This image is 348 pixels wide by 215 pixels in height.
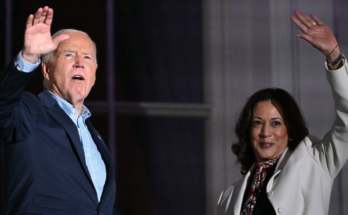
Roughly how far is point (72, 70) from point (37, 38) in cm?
45

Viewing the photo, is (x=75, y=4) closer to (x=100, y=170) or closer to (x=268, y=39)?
(x=268, y=39)

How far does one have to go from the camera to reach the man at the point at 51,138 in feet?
6.33

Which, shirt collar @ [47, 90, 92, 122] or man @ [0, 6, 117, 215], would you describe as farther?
shirt collar @ [47, 90, 92, 122]

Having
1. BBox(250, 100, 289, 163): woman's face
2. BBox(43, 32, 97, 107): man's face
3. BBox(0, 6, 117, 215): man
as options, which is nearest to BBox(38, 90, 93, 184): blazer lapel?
BBox(0, 6, 117, 215): man

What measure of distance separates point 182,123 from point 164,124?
102 millimetres

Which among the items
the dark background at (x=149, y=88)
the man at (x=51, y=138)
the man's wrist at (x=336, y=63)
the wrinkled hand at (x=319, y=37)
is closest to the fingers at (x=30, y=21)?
the man at (x=51, y=138)

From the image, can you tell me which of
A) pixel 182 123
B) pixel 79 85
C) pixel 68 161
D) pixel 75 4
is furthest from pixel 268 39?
pixel 68 161

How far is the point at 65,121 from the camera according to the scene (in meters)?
2.23

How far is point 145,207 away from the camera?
337cm

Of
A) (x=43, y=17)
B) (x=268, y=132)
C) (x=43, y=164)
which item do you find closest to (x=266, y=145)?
(x=268, y=132)

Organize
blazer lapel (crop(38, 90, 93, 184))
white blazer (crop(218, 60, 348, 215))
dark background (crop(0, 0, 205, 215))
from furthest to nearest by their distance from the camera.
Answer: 1. dark background (crop(0, 0, 205, 215))
2. white blazer (crop(218, 60, 348, 215))
3. blazer lapel (crop(38, 90, 93, 184))

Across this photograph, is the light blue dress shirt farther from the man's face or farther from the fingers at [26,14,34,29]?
the fingers at [26,14,34,29]

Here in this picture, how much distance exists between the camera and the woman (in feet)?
7.45

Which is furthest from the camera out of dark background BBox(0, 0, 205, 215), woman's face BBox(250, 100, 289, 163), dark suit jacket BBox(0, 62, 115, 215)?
dark background BBox(0, 0, 205, 215)
